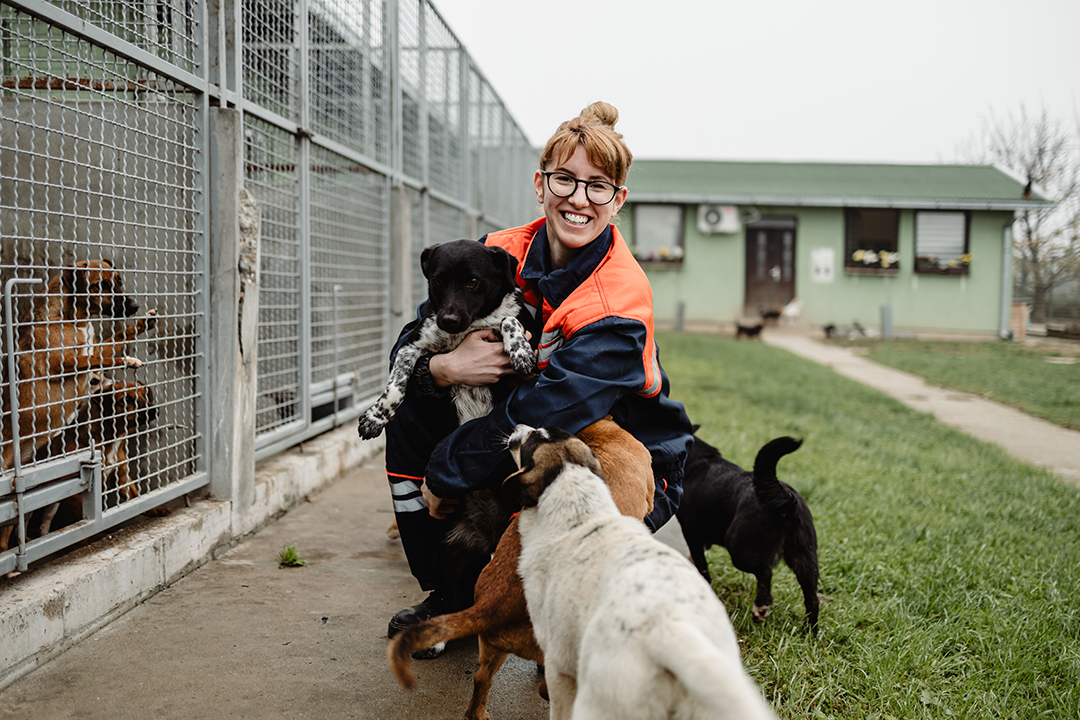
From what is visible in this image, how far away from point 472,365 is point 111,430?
1.49 m

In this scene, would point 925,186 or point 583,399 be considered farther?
point 925,186

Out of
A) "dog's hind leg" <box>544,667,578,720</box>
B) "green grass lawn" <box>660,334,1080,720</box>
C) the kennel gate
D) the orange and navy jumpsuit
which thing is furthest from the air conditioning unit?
"dog's hind leg" <box>544,667,578,720</box>

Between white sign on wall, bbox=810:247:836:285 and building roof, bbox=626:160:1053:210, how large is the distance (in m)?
1.41

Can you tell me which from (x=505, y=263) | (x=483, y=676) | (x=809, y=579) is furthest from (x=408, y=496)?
(x=809, y=579)

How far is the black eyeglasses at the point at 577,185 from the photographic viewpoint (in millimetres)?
2582

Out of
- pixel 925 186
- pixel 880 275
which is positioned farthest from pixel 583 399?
pixel 925 186

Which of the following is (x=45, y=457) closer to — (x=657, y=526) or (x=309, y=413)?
(x=309, y=413)

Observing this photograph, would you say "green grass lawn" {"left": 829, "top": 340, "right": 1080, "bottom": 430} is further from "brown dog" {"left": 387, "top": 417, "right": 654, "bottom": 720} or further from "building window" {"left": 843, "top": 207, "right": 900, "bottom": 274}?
"brown dog" {"left": 387, "top": 417, "right": 654, "bottom": 720}

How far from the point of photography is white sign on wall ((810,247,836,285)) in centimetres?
2236

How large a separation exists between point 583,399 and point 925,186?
955 inches

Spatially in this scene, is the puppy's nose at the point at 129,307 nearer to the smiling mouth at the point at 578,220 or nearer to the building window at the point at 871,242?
the smiling mouth at the point at 578,220

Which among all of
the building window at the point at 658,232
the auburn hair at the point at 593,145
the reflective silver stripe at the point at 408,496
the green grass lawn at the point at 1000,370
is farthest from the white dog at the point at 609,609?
the building window at the point at 658,232

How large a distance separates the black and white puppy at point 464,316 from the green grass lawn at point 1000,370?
815 cm

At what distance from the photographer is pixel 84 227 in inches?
122
